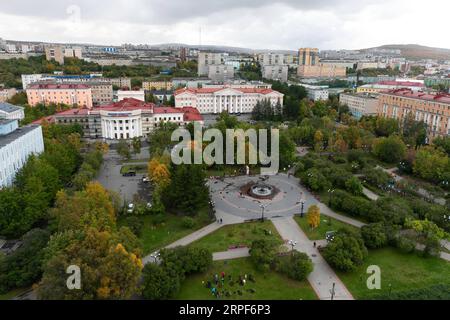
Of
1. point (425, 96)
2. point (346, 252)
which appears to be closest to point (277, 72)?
point (425, 96)

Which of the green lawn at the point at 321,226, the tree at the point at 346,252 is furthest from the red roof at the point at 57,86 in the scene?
the tree at the point at 346,252

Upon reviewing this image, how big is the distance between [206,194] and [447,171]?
27.0 metres

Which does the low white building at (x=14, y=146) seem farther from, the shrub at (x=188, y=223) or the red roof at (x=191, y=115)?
the red roof at (x=191, y=115)

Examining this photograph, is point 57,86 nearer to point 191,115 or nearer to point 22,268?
point 191,115

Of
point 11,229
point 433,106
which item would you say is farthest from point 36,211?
point 433,106

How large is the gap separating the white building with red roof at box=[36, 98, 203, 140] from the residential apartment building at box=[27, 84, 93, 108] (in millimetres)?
11771

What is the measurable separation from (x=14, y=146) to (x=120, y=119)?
22.1 meters

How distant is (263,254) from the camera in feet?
68.6

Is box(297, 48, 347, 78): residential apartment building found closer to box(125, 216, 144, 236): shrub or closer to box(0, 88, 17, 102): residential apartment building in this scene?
box(0, 88, 17, 102): residential apartment building

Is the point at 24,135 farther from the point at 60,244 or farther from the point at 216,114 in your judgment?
the point at 216,114

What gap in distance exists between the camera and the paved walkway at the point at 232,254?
22.5m

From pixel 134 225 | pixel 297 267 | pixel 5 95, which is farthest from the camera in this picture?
pixel 5 95

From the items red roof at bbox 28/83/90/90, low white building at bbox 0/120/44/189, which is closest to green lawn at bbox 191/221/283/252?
low white building at bbox 0/120/44/189

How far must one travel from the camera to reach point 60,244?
1803 centimetres
